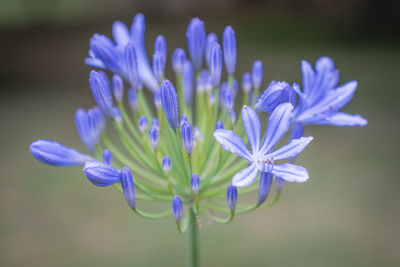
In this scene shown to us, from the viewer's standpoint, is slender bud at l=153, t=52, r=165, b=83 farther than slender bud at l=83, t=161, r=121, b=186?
Yes

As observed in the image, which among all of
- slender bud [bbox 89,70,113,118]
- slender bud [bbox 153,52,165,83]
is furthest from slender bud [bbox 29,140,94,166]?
slender bud [bbox 153,52,165,83]

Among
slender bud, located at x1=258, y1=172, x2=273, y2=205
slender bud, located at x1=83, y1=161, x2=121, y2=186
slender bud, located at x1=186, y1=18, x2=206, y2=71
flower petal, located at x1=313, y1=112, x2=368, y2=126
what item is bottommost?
slender bud, located at x1=258, y1=172, x2=273, y2=205

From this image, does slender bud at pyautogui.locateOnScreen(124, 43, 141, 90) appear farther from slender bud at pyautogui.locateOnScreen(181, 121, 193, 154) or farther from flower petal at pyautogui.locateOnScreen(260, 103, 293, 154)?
flower petal at pyautogui.locateOnScreen(260, 103, 293, 154)

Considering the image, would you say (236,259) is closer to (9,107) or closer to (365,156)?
(365,156)

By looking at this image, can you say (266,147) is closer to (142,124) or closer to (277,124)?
(277,124)

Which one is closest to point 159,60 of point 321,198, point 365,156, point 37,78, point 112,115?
point 112,115

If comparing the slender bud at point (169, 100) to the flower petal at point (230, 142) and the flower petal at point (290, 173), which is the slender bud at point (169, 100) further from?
the flower petal at point (290, 173)

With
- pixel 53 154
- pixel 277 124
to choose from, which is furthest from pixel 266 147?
pixel 53 154
